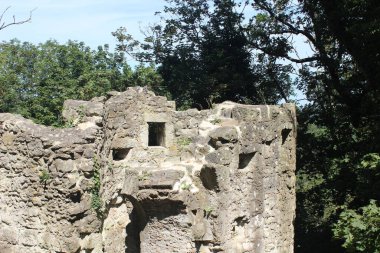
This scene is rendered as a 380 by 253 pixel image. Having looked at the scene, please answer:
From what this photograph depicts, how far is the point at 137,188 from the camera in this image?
7871 millimetres

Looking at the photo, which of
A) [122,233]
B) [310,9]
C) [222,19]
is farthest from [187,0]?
[122,233]

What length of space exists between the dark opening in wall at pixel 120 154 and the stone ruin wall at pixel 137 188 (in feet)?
2.21

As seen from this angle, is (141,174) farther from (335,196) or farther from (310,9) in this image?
(310,9)


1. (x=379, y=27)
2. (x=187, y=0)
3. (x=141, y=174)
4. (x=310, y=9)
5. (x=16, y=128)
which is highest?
(x=187, y=0)

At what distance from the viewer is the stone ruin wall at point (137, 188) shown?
7594 millimetres

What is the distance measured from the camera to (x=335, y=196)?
46.1 ft

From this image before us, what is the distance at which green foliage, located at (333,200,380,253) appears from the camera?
27.8 feet

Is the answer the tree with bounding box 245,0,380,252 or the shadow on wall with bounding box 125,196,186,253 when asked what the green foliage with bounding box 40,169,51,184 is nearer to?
the shadow on wall with bounding box 125,196,186,253

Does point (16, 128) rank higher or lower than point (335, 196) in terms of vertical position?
higher

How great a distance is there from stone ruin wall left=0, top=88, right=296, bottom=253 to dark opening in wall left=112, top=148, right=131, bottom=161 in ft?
2.21

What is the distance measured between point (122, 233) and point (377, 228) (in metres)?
4.32

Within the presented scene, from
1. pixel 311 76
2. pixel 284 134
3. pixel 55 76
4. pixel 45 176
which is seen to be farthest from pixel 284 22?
pixel 55 76

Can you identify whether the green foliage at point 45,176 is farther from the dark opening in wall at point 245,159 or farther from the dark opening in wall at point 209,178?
the dark opening in wall at point 245,159

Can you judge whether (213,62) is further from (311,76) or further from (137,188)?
(137,188)
